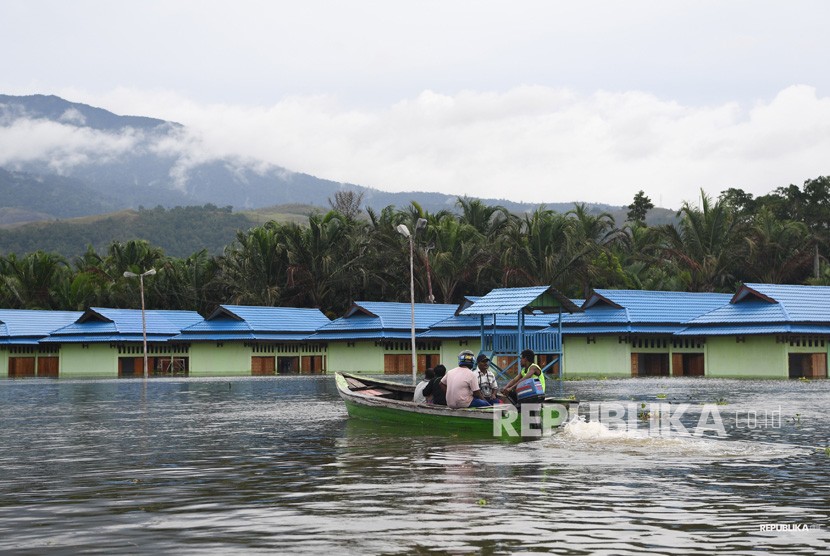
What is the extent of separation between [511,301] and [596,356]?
12.7m

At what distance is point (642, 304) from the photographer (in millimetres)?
58469

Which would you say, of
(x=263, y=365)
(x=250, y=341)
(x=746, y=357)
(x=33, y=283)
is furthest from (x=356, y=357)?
(x=33, y=283)

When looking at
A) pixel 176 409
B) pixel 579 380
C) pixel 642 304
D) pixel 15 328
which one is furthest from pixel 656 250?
pixel 176 409

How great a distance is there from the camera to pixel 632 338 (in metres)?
57.4

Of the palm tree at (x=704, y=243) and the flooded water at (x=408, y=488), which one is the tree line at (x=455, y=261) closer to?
the palm tree at (x=704, y=243)

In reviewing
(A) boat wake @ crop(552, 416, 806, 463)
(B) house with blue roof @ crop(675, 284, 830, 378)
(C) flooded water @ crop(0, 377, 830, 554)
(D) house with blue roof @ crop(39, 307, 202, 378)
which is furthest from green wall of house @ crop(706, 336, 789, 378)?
(A) boat wake @ crop(552, 416, 806, 463)

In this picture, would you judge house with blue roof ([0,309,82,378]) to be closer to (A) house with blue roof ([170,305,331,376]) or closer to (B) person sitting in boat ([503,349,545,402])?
(A) house with blue roof ([170,305,331,376])

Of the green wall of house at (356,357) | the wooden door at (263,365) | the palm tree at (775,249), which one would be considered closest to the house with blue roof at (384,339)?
the green wall of house at (356,357)

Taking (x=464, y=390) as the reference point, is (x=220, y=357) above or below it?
below

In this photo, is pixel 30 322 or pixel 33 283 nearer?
pixel 30 322

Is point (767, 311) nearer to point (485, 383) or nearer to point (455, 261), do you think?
point (455, 261)

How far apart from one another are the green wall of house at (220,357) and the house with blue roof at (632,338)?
21794 mm

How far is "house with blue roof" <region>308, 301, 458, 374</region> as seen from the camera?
66.2 m

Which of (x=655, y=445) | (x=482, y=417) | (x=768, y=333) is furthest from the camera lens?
(x=768, y=333)
